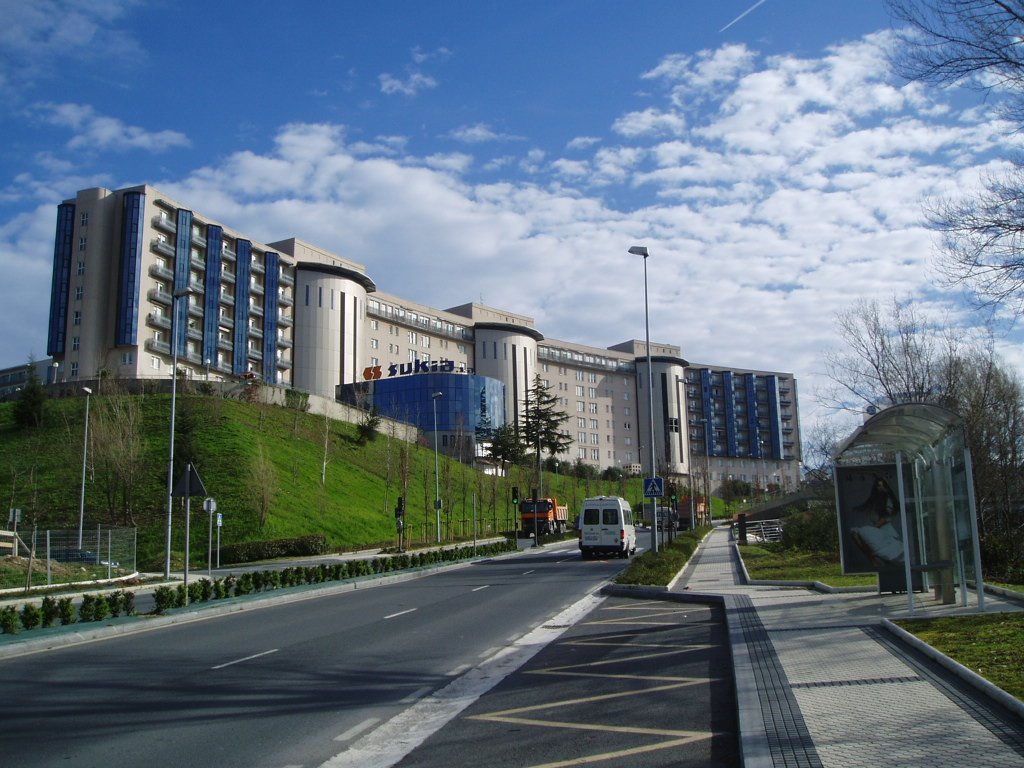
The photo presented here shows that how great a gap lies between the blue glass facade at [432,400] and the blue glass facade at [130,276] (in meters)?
27.3

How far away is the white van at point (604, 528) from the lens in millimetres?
35312

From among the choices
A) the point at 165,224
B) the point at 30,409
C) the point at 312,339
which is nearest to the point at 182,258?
the point at 165,224

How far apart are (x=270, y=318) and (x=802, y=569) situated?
219 ft

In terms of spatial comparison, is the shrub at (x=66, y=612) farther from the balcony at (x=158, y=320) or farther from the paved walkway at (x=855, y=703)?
the balcony at (x=158, y=320)

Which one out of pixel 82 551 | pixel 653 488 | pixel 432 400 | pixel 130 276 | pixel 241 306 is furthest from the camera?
pixel 432 400

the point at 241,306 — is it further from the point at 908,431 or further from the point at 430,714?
the point at 430,714

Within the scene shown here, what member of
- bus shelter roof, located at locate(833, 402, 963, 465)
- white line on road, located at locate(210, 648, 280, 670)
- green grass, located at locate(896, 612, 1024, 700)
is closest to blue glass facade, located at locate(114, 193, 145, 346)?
white line on road, located at locate(210, 648, 280, 670)

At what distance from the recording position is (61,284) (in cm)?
6969

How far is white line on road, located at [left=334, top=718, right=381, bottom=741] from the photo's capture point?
23.6 ft

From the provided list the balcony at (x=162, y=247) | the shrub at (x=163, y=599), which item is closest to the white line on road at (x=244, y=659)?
the shrub at (x=163, y=599)

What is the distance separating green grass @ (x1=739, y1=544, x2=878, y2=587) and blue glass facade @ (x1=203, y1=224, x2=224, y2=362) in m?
54.6

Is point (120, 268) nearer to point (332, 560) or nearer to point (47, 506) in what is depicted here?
point (47, 506)

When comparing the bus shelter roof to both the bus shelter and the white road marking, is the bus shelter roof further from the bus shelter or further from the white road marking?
the white road marking

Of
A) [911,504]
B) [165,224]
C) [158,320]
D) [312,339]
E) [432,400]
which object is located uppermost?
[165,224]
